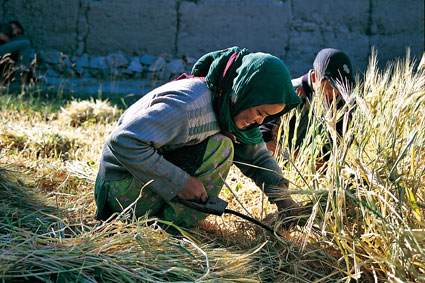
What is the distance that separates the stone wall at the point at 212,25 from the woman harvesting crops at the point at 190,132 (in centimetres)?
407

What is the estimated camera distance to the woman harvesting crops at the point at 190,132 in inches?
69.9

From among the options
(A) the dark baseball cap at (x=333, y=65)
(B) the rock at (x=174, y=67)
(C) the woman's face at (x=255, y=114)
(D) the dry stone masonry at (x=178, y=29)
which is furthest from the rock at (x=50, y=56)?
(C) the woman's face at (x=255, y=114)

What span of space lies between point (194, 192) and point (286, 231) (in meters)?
0.47

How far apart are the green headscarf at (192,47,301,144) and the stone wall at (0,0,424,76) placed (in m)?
4.13

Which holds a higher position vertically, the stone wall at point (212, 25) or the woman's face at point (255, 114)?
Result: the woman's face at point (255, 114)

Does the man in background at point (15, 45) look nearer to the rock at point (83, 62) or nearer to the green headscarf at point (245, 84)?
the rock at point (83, 62)

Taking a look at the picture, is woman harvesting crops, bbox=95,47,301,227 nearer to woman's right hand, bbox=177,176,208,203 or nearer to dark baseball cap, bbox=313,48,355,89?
woman's right hand, bbox=177,176,208,203

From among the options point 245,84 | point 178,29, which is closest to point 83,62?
point 178,29

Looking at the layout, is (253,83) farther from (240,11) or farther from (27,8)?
(27,8)

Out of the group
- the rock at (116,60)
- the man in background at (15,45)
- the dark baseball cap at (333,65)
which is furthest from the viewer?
the rock at (116,60)

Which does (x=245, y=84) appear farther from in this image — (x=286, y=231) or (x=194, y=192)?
(x=286, y=231)

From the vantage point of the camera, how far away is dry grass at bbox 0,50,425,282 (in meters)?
1.48

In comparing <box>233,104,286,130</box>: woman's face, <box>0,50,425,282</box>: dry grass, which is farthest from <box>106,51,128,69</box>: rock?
<box>233,104,286,130</box>: woman's face

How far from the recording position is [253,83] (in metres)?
1.82
